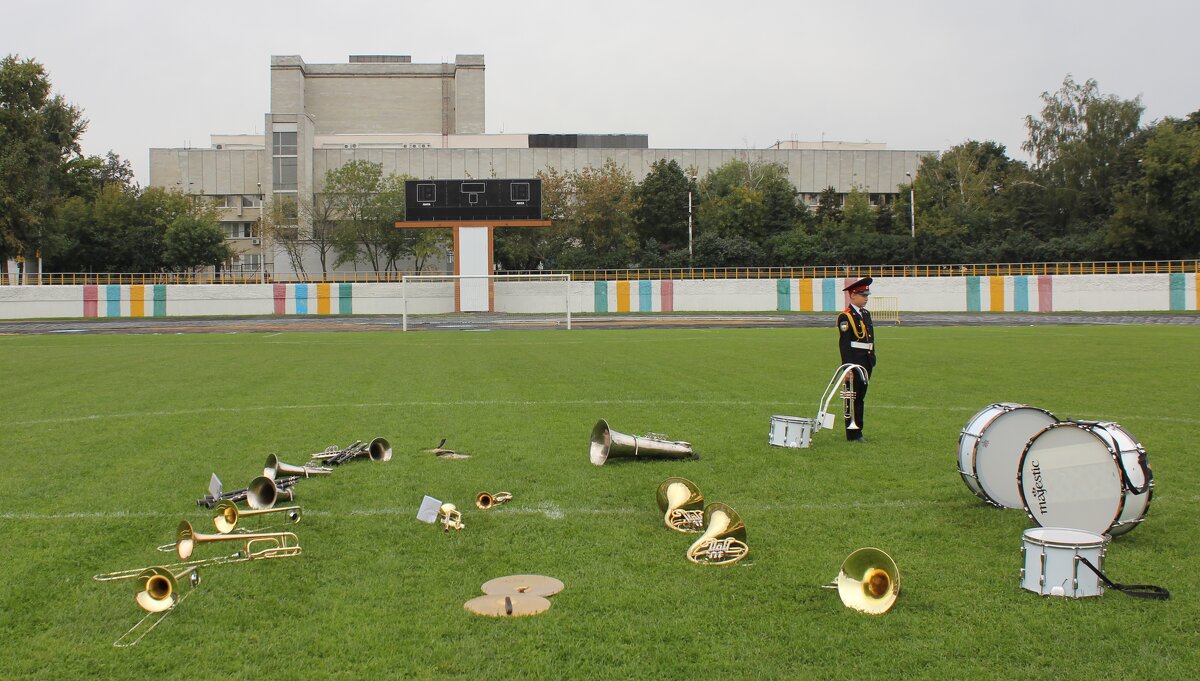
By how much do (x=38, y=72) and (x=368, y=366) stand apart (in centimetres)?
4809

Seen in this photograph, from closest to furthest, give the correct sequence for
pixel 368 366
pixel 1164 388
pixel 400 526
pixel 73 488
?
pixel 400 526, pixel 73 488, pixel 1164 388, pixel 368 366

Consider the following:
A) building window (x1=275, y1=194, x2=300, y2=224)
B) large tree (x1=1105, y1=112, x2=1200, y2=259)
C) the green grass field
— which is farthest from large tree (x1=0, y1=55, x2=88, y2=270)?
large tree (x1=1105, y1=112, x2=1200, y2=259)

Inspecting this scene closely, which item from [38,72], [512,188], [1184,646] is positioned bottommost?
[1184,646]

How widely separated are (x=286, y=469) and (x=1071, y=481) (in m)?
6.36

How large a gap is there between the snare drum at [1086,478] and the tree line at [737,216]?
66639 mm

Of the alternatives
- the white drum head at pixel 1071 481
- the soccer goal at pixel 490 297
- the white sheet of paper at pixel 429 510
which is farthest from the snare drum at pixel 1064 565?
the soccer goal at pixel 490 297

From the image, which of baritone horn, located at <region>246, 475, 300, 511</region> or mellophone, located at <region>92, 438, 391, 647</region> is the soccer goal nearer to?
mellophone, located at <region>92, 438, 391, 647</region>

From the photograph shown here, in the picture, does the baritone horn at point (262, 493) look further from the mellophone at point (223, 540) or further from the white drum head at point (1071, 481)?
the white drum head at point (1071, 481)

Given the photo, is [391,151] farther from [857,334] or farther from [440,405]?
[857,334]

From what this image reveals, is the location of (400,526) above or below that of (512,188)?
below

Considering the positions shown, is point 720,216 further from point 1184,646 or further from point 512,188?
point 1184,646

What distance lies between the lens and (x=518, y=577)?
5566mm

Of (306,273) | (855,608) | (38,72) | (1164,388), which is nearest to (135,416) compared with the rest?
(855,608)

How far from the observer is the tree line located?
68.2 meters
